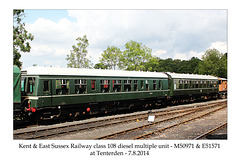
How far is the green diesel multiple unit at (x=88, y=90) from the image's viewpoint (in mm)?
14070

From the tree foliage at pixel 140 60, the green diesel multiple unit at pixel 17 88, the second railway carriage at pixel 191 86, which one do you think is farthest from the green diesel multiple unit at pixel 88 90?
the tree foliage at pixel 140 60

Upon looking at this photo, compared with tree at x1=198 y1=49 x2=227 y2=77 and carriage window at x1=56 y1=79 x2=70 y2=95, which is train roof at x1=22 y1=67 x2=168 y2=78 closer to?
carriage window at x1=56 y1=79 x2=70 y2=95

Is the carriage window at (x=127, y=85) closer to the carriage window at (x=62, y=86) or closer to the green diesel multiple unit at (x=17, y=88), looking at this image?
the carriage window at (x=62, y=86)

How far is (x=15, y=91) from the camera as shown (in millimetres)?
13117

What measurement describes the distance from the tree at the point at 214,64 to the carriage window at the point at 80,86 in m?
45.7

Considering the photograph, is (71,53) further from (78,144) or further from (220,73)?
(220,73)

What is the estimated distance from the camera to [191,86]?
28.8 meters

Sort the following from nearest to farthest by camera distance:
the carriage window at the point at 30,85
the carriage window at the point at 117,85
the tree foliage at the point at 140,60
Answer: the carriage window at the point at 30,85 < the carriage window at the point at 117,85 < the tree foliage at the point at 140,60

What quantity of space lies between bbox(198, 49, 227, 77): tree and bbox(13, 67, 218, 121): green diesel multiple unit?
33.3m

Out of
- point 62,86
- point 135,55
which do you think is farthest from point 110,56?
point 62,86

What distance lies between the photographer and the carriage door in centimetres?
1406

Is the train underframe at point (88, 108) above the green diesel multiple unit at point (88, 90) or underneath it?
underneath

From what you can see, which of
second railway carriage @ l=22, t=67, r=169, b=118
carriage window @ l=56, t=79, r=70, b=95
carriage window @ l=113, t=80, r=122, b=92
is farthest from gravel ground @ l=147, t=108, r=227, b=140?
carriage window @ l=56, t=79, r=70, b=95

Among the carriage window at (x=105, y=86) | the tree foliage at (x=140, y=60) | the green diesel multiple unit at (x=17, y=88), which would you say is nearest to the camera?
the green diesel multiple unit at (x=17, y=88)
